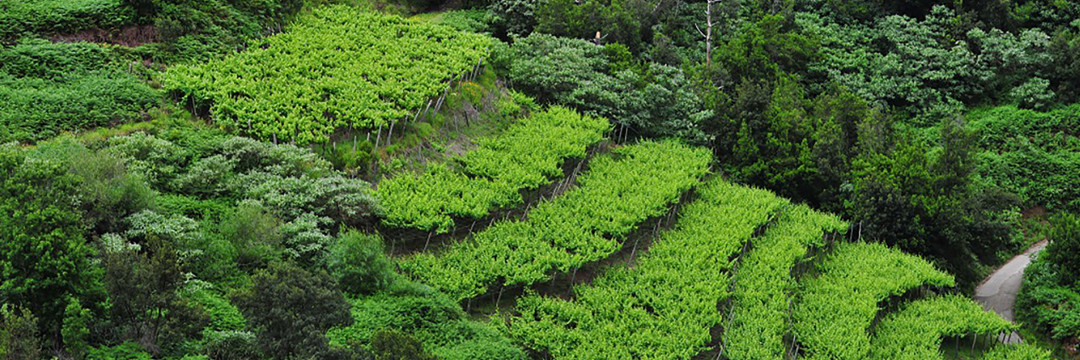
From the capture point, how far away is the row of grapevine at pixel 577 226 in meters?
23.9

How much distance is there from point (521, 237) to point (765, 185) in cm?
1067

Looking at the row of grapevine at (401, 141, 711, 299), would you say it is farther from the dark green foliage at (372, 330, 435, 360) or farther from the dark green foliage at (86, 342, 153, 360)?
the dark green foliage at (86, 342, 153, 360)

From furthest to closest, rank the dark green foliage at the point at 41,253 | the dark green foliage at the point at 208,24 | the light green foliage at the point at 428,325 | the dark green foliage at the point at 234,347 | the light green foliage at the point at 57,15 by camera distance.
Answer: the dark green foliage at the point at 208,24 → the light green foliage at the point at 57,15 → the light green foliage at the point at 428,325 → the dark green foliage at the point at 234,347 → the dark green foliage at the point at 41,253

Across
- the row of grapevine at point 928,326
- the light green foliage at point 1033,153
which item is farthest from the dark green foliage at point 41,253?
the light green foliage at point 1033,153

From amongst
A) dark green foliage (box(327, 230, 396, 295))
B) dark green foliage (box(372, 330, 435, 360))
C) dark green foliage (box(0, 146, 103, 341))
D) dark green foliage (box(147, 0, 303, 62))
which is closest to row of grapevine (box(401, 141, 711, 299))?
dark green foliage (box(327, 230, 396, 295))

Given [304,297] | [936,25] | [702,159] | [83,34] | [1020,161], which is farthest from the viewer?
[936,25]

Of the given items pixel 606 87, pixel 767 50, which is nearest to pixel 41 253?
pixel 606 87

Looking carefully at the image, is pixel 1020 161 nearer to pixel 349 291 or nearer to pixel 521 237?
pixel 521 237

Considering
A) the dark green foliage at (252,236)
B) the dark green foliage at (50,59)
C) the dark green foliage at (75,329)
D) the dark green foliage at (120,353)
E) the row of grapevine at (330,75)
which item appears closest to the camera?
the dark green foliage at (75,329)

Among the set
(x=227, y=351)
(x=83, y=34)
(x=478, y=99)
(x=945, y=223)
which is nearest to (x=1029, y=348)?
(x=945, y=223)

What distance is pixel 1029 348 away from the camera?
2544cm

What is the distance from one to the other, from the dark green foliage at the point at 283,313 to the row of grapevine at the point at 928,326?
1455 cm

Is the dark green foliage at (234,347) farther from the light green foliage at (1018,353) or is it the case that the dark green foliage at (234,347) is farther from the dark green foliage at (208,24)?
the light green foliage at (1018,353)

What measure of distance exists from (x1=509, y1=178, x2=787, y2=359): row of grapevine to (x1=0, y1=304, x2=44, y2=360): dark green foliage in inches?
401
